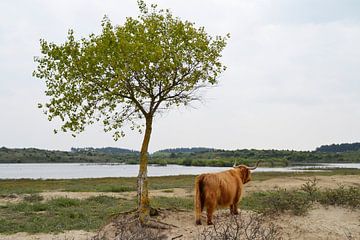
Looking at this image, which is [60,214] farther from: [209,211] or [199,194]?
[209,211]

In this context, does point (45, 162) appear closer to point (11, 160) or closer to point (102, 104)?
point (11, 160)

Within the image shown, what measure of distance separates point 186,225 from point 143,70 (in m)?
4.20

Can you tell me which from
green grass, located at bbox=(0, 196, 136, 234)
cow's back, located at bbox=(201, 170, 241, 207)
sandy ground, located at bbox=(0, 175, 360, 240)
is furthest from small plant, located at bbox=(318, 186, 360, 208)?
green grass, located at bbox=(0, 196, 136, 234)

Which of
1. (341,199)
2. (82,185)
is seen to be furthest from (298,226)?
(82,185)

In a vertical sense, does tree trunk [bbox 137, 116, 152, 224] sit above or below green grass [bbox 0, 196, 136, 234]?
above

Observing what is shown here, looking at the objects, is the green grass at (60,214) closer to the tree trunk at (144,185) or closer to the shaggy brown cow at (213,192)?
the tree trunk at (144,185)

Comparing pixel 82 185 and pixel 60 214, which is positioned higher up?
pixel 82 185

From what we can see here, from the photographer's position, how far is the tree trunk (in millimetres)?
12344

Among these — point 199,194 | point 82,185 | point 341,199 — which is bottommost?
point 341,199

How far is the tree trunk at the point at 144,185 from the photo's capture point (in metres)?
12.3

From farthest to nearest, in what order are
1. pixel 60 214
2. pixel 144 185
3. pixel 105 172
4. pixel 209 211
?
pixel 105 172 < pixel 60 214 < pixel 144 185 < pixel 209 211

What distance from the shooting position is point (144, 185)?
1260cm

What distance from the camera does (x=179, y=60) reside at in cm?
1223

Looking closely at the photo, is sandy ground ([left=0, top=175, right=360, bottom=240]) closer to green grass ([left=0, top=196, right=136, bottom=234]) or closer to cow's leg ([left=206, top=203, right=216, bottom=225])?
cow's leg ([left=206, top=203, right=216, bottom=225])
